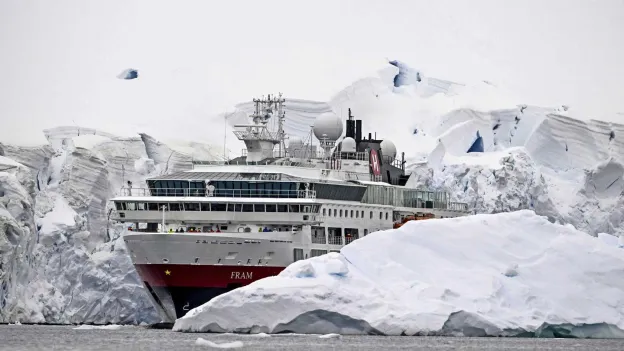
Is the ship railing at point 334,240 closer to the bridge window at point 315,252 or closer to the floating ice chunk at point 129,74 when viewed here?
the bridge window at point 315,252

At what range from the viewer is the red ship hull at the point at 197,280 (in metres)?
54.2

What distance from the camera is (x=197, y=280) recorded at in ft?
178

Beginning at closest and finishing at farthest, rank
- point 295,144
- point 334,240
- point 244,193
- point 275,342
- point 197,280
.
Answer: point 275,342, point 197,280, point 244,193, point 334,240, point 295,144

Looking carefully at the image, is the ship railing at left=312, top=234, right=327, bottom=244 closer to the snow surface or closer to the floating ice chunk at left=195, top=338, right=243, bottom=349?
the snow surface

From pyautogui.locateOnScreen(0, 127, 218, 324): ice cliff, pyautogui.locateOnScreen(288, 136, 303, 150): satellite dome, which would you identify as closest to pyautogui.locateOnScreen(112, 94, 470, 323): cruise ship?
pyautogui.locateOnScreen(0, 127, 218, 324): ice cliff

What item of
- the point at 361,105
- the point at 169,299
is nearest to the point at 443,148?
the point at 361,105

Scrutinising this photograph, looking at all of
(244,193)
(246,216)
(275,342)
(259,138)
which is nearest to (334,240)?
(244,193)

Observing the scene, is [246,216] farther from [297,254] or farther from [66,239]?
[66,239]

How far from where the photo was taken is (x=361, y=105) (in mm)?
78188

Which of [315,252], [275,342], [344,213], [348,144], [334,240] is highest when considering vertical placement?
[348,144]

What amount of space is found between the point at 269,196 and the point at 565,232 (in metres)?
10.6

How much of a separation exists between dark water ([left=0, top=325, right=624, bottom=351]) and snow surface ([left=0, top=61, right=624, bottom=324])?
6.91 m

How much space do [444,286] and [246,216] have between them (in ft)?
34.3

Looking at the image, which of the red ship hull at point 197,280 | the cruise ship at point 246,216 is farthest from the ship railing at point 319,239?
the red ship hull at point 197,280
